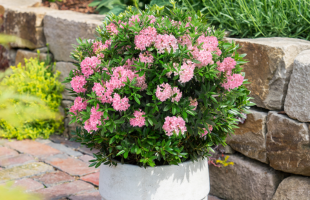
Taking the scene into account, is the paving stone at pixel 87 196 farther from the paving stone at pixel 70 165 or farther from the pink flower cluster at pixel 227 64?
the pink flower cluster at pixel 227 64

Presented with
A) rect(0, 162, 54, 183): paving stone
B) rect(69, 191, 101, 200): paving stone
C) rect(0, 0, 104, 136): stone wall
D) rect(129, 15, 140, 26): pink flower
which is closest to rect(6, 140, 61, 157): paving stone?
rect(0, 162, 54, 183): paving stone

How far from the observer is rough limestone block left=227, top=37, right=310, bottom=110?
185 centimetres

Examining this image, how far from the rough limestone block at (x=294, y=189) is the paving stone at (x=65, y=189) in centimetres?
133

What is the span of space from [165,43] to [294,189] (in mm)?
1308

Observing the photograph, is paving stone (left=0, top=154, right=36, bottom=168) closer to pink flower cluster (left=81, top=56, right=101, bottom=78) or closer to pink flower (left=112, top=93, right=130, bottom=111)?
pink flower cluster (left=81, top=56, right=101, bottom=78)

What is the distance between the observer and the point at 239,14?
7.61ft

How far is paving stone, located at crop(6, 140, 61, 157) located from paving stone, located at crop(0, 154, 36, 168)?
0.32 ft

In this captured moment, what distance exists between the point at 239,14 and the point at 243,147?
998mm

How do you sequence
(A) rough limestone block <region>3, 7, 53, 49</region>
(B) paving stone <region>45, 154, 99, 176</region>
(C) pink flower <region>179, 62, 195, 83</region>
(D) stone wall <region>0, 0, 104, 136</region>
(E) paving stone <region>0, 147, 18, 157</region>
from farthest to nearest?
(A) rough limestone block <region>3, 7, 53, 49</region>
(D) stone wall <region>0, 0, 104, 136</region>
(E) paving stone <region>0, 147, 18, 157</region>
(B) paving stone <region>45, 154, 99, 176</region>
(C) pink flower <region>179, 62, 195, 83</region>

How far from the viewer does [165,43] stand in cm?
126

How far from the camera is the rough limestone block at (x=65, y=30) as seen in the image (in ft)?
9.97

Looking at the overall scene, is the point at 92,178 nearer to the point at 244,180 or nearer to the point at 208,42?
the point at 244,180

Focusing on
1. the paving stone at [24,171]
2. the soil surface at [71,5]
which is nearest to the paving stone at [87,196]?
the paving stone at [24,171]

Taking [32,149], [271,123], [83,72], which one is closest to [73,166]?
[32,149]
